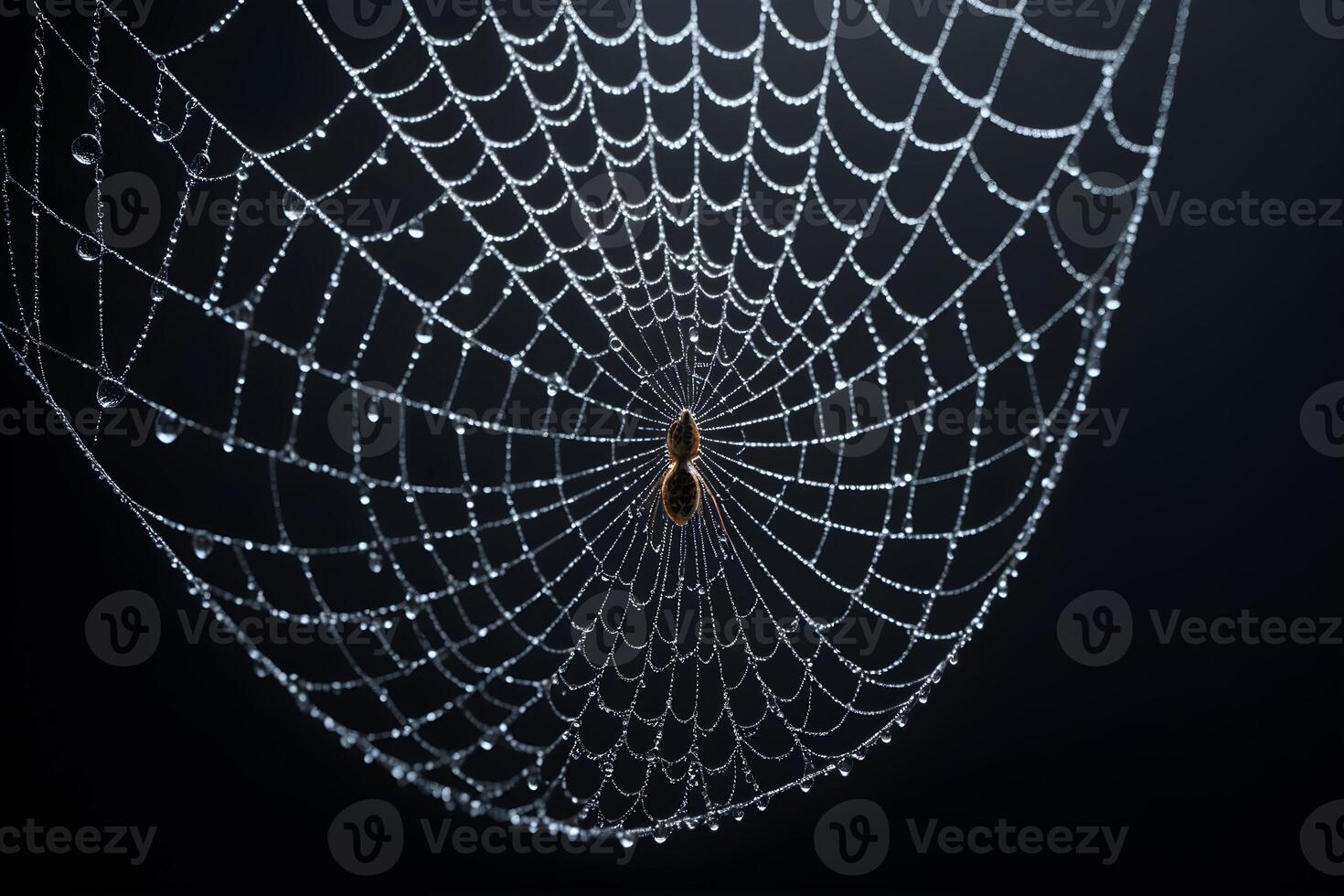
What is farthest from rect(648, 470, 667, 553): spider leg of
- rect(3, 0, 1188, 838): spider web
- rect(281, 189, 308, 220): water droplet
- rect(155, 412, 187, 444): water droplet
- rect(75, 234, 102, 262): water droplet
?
rect(75, 234, 102, 262): water droplet

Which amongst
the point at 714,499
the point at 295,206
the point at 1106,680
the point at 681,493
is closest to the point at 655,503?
the point at 714,499

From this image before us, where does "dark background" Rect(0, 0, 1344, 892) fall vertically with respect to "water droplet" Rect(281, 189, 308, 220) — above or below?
below

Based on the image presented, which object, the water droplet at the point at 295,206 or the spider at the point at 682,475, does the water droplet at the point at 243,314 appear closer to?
the water droplet at the point at 295,206

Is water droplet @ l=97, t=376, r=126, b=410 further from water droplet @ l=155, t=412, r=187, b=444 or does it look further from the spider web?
the spider web

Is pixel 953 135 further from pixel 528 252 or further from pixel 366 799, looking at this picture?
pixel 366 799

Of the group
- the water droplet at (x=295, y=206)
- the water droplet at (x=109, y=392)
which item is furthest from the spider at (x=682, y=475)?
the water droplet at (x=109, y=392)
